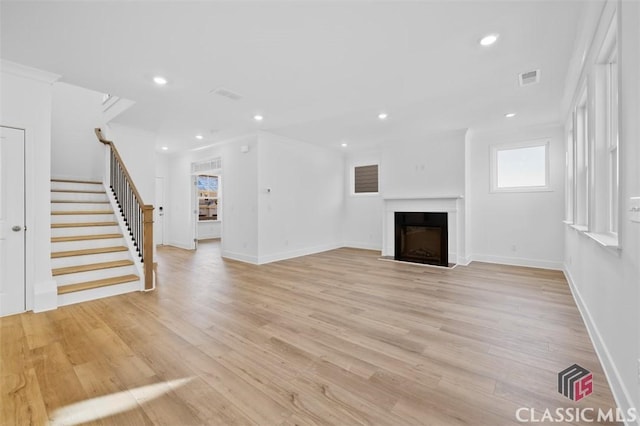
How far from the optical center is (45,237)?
3.24m

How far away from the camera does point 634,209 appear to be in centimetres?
138

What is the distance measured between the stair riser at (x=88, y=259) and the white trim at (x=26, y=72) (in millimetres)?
2206

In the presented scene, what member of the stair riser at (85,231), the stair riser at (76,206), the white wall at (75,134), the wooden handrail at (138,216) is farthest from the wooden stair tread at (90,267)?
the white wall at (75,134)

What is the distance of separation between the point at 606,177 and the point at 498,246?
366 cm

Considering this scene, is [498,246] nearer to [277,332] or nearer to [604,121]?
[604,121]

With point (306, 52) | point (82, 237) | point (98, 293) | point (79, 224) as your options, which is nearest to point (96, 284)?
point (98, 293)

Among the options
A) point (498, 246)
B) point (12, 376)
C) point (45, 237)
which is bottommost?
point (12, 376)

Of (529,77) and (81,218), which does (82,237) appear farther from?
(529,77)

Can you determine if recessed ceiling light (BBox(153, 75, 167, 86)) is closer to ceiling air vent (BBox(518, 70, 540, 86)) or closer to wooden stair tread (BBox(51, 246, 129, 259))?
wooden stair tread (BBox(51, 246, 129, 259))

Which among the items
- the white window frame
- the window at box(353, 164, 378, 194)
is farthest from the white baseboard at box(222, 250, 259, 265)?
the window at box(353, 164, 378, 194)

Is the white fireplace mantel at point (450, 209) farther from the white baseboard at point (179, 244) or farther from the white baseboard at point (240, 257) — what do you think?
the white baseboard at point (179, 244)

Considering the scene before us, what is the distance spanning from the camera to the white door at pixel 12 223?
299 cm

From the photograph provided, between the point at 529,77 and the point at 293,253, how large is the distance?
16.5ft

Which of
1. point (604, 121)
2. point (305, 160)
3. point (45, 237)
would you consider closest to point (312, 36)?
point (604, 121)
